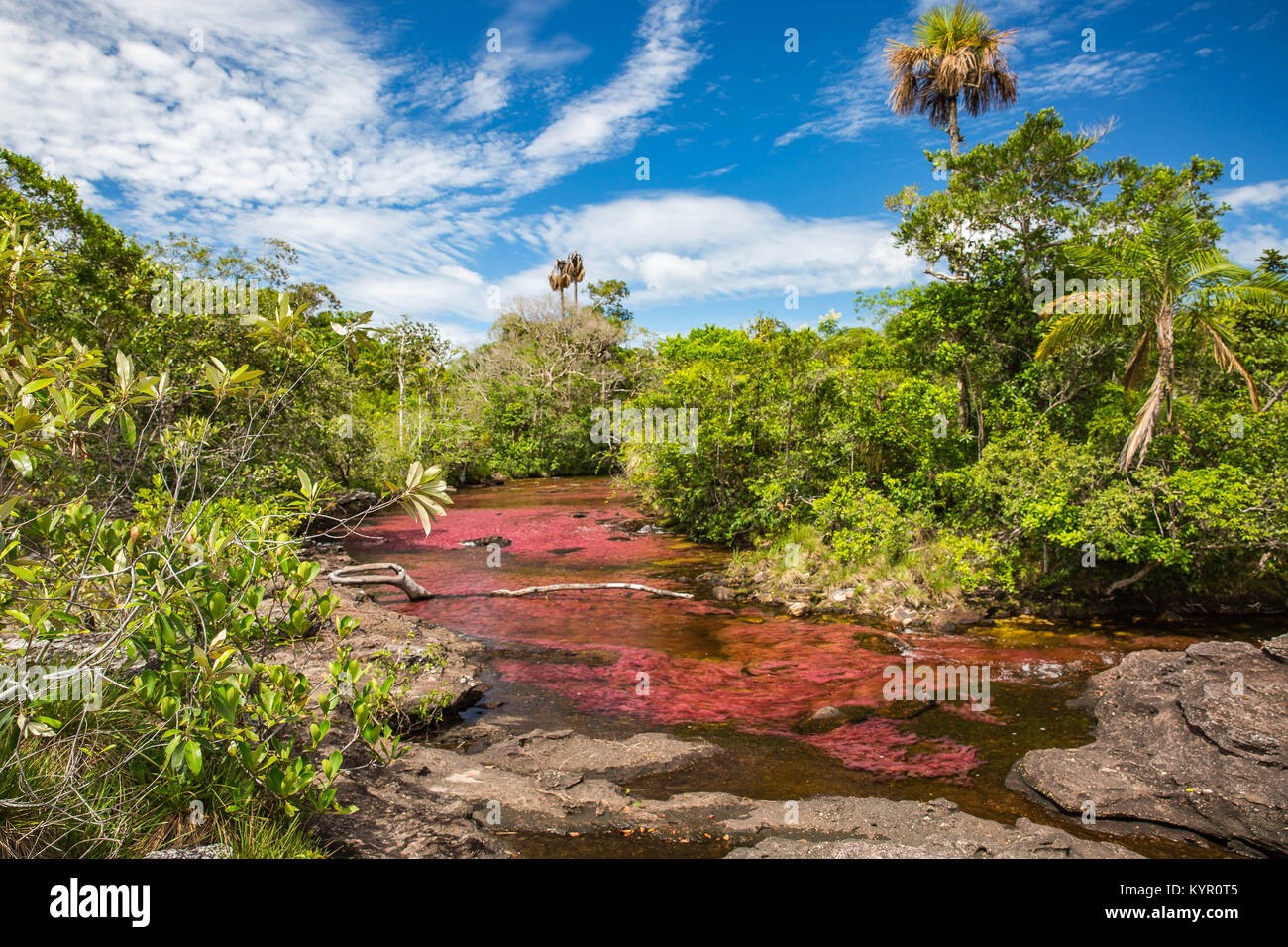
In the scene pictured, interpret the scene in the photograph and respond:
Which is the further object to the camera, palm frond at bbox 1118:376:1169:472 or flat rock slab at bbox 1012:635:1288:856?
palm frond at bbox 1118:376:1169:472

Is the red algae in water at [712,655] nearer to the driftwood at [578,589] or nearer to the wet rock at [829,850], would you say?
the driftwood at [578,589]

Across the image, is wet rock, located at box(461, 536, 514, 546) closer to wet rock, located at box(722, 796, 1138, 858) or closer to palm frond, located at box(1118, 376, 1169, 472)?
palm frond, located at box(1118, 376, 1169, 472)

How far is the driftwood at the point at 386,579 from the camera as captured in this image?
477 inches

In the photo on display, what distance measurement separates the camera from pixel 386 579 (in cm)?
1248

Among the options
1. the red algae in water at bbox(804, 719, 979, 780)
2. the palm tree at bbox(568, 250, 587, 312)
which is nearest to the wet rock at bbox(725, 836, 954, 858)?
the red algae in water at bbox(804, 719, 979, 780)

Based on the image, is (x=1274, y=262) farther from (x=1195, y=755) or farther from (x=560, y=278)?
(x=560, y=278)

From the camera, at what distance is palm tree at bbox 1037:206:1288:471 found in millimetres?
10875

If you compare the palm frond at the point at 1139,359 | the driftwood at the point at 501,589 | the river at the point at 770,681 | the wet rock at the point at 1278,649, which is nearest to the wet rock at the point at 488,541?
the river at the point at 770,681

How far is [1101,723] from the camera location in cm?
737

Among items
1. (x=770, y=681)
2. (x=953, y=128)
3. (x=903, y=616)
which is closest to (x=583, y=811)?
(x=770, y=681)

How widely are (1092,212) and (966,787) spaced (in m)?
12.7

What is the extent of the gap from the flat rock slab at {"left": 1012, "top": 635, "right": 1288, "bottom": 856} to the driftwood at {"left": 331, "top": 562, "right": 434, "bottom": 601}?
10.1 meters

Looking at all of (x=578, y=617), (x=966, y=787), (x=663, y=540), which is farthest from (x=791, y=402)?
(x=966, y=787)

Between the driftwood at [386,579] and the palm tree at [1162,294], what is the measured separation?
1267 centimetres
